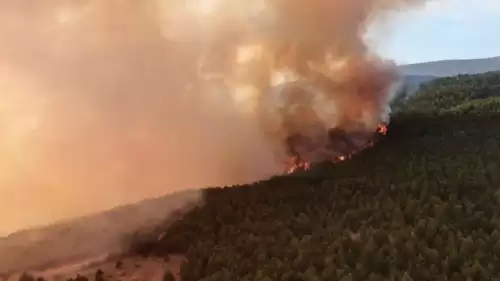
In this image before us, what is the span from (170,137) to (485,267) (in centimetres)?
802

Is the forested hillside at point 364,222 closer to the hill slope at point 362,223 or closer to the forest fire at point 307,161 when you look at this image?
the hill slope at point 362,223

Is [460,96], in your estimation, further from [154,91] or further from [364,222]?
[364,222]

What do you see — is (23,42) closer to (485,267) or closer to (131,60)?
(131,60)

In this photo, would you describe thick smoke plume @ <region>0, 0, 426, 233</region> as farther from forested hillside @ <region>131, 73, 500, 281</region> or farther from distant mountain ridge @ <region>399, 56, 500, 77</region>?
distant mountain ridge @ <region>399, 56, 500, 77</region>

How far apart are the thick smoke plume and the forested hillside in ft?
6.92

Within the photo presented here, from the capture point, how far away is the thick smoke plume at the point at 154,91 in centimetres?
1373

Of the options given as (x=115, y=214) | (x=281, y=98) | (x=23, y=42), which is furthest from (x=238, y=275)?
(x=281, y=98)

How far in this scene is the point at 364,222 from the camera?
10227 millimetres

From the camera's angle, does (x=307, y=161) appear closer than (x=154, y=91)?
No

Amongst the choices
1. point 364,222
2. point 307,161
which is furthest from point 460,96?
point 364,222

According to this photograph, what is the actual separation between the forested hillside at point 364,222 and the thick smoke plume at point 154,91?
211 cm

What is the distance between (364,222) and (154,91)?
604 centimetres

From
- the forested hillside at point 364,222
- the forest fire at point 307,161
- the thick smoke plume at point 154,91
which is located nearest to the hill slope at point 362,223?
the forested hillside at point 364,222

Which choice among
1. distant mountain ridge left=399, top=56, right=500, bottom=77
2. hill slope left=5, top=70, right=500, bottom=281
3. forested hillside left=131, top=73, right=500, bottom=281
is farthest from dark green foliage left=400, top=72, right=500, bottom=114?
hill slope left=5, top=70, right=500, bottom=281
